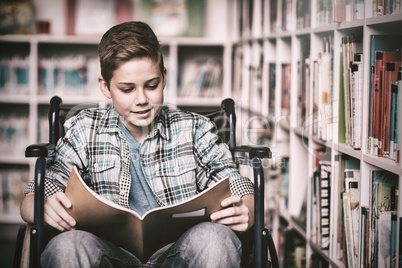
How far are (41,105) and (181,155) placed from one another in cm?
206

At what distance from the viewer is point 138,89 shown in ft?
4.42

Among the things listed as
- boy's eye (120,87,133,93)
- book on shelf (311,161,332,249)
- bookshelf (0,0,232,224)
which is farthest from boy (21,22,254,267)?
bookshelf (0,0,232,224)

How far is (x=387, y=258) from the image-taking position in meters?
1.26

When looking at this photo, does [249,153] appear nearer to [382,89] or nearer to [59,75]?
[382,89]

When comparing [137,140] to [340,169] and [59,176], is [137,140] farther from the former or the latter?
[340,169]

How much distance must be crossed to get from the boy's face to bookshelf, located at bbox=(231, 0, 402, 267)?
20.6 inches

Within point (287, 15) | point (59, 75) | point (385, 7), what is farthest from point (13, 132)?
point (385, 7)

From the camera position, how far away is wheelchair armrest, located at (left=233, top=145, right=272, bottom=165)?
4.21ft

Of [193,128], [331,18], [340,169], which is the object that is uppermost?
[331,18]

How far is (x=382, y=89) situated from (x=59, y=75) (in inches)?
94.6

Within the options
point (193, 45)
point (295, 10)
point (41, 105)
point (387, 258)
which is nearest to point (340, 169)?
point (387, 258)

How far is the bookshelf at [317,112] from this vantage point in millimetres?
1312

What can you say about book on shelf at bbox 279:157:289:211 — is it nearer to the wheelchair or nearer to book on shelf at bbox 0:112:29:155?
the wheelchair

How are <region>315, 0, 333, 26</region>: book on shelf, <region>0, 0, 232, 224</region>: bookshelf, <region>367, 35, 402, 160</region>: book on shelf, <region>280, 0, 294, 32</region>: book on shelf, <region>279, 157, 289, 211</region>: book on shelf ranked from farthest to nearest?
1. <region>0, 0, 232, 224</region>: bookshelf
2. <region>279, 157, 289, 211</region>: book on shelf
3. <region>280, 0, 294, 32</region>: book on shelf
4. <region>315, 0, 333, 26</region>: book on shelf
5. <region>367, 35, 402, 160</region>: book on shelf
